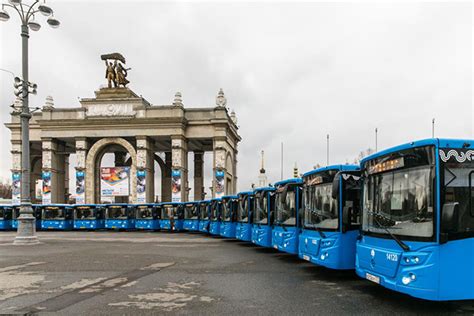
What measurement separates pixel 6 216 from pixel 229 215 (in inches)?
1086

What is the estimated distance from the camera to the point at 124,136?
56.1 m

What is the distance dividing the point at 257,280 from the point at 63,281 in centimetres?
469

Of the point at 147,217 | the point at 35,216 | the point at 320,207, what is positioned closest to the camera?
the point at 320,207

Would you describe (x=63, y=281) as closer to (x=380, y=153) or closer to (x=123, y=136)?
(x=380, y=153)

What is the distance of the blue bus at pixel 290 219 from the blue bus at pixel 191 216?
19.3 metres

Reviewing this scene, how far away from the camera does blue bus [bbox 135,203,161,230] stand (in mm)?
39000

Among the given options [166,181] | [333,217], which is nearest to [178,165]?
[166,181]

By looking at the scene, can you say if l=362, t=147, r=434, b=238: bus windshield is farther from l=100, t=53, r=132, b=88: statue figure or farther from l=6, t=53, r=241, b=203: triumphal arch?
l=100, t=53, r=132, b=88: statue figure

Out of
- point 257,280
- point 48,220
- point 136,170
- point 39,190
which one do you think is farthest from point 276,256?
point 39,190

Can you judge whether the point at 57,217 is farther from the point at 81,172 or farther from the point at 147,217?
the point at 81,172

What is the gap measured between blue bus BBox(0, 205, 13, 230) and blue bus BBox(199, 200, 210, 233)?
20.7m

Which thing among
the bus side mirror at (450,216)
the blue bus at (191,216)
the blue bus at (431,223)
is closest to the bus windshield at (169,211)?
the blue bus at (191,216)

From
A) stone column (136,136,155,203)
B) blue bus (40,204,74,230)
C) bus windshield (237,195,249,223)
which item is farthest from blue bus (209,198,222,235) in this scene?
stone column (136,136,155,203)

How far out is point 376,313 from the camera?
738 centimetres
